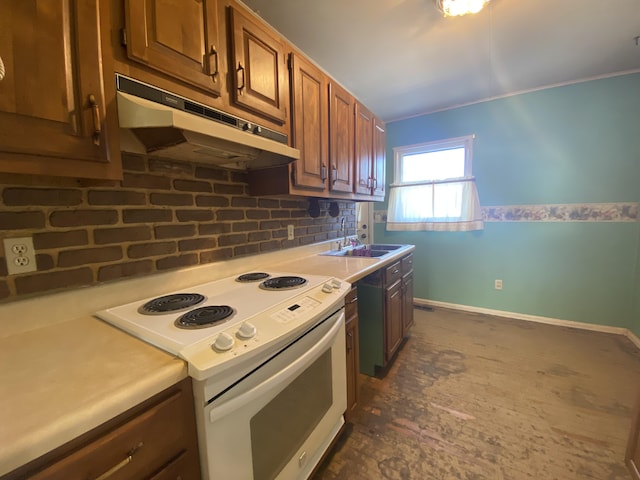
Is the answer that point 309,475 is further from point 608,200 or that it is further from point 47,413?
point 608,200

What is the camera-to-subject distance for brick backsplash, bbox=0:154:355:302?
838 millimetres

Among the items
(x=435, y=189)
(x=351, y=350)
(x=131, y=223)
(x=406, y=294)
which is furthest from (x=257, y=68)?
(x=435, y=189)

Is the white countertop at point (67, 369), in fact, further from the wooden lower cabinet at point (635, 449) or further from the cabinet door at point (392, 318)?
the wooden lower cabinet at point (635, 449)

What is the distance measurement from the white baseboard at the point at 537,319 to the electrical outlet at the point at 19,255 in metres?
3.56

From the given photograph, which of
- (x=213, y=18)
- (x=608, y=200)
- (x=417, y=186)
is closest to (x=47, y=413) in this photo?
(x=213, y=18)

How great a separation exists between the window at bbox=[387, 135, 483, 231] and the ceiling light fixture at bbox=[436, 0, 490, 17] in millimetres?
1702

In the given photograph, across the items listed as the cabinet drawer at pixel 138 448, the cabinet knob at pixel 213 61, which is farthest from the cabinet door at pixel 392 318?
the cabinet knob at pixel 213 61

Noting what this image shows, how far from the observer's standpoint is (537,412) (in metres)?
1.61

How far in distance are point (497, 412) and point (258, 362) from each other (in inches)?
66.9

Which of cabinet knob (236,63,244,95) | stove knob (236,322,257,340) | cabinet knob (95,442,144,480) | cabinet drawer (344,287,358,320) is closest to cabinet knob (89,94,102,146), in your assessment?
cabinet knob (236,63,244,95)

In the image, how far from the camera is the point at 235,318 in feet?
2.85

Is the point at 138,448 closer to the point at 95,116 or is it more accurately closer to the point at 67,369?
the point at 67,369

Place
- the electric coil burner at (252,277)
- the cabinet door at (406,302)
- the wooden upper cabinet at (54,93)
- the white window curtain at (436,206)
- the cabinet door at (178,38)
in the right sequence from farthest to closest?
the white window curtain at (436,206), the cabinet door at (406,302), the electric coil burner at (252,277), the cabinet door at (178,38), the wooden upper cabinet at (54,93)

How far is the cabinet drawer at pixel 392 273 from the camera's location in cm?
191
